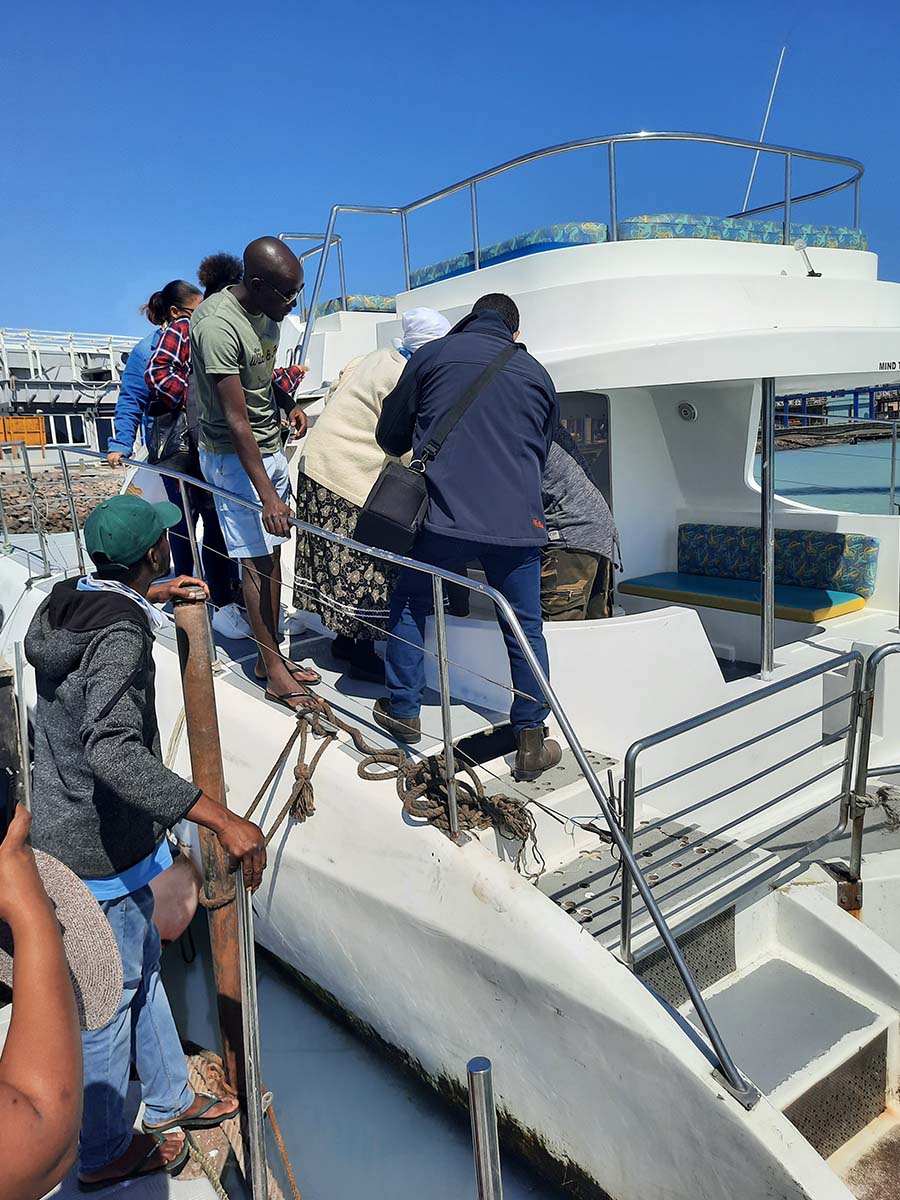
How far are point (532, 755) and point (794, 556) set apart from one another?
305 cm

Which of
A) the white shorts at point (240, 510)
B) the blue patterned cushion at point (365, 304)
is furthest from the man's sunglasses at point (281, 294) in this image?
the blue patterned cushion at point (365, 304)

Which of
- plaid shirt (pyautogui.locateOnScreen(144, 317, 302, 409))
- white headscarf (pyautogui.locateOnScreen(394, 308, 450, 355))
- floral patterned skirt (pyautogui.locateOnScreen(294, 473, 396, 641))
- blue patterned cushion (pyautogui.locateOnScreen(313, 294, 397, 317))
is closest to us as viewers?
white headscarf (pyautogui.locateOnScreen(394, 308, 450, 355))

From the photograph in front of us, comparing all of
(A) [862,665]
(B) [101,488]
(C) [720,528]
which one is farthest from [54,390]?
(A) [862,665]

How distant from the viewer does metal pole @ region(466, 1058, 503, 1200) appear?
1555 millimetres

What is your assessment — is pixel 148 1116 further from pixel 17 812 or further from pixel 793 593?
pixel 793 593

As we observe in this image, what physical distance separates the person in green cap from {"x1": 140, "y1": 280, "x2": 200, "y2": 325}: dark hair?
2.66 meters

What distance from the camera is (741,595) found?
4.98m

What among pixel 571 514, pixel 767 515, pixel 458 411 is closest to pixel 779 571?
pixel 767 515

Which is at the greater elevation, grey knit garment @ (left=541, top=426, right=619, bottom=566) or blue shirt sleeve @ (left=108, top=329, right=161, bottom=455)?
blue shirt sleeve @ (left=108, top=329, right=161, bottom=455)

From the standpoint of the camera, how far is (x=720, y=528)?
5453 mm

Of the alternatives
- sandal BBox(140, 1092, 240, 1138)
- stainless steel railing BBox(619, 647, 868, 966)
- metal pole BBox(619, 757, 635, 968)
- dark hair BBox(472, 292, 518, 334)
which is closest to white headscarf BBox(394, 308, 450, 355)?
dark hair BBox(472, 292, 518, 334)

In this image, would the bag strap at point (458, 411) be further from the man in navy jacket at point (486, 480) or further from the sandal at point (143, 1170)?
the sandal at point (143, 1170)

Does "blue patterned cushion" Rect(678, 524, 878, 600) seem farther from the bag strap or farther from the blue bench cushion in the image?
the bag strap

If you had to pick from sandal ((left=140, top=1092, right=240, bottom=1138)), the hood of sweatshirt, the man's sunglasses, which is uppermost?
the man's sunglasses
